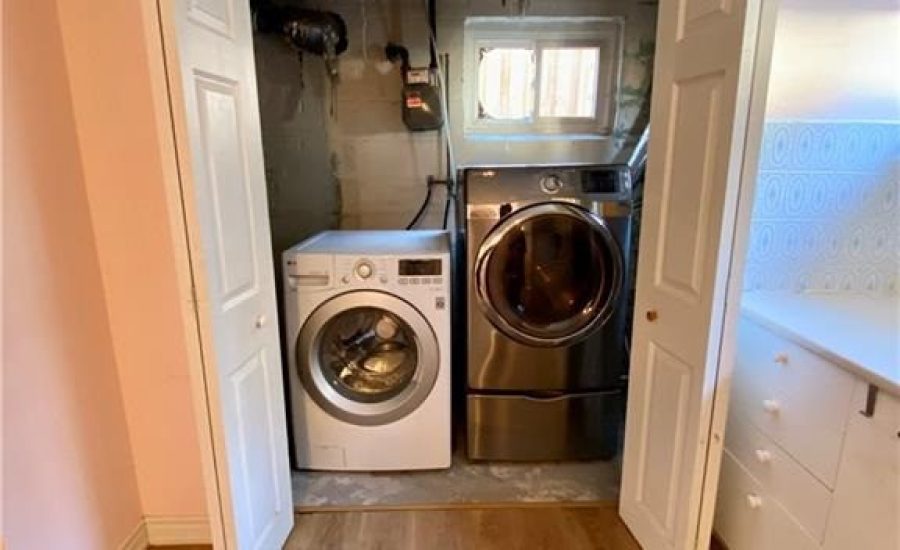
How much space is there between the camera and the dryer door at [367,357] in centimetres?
193

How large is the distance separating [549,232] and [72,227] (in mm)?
1502

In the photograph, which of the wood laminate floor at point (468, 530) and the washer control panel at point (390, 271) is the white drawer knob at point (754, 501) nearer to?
the wood laminate floor at point (468, 530)

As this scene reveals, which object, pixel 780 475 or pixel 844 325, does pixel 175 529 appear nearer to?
pixel 780 475

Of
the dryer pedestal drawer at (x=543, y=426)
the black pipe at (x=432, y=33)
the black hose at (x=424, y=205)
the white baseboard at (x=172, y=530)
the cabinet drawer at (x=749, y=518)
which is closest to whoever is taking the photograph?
the cabinet drawer at (x=749, y=518)

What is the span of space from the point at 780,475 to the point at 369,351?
4.76 ft

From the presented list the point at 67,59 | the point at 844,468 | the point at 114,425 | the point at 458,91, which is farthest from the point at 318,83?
the point at 844,468

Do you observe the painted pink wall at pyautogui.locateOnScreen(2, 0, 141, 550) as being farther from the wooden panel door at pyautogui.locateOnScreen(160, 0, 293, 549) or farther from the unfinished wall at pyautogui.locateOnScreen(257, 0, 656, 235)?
the unfinished wall at pyautogui.locateOnScreen(257, 0, 656, 235)

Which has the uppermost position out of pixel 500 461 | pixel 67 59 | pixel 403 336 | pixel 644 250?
pixel 67 59

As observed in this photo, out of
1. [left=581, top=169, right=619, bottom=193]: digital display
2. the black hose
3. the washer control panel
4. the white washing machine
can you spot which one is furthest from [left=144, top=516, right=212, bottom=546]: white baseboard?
[left=581, top=169, right=619, bottom=193]: digital display

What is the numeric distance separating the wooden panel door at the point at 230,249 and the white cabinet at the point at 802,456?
1.41m

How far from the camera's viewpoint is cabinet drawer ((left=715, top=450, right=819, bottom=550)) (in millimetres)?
1317

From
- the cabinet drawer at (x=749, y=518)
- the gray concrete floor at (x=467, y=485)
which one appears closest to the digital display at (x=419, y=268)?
the gray concrete floor at (x=467, y=485)

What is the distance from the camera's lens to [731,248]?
4.01 feet

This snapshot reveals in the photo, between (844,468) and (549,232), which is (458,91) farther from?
(844,468)
